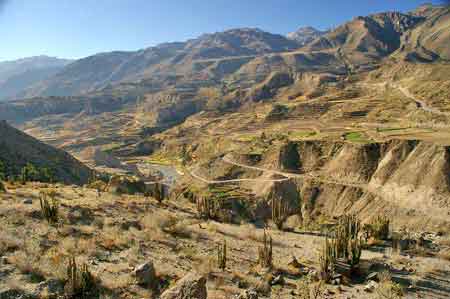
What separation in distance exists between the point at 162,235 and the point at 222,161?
201 feet

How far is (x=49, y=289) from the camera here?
33.9 feet

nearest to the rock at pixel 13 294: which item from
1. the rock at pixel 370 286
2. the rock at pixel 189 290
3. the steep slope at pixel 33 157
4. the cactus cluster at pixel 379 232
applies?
the rock at pixel 189 290

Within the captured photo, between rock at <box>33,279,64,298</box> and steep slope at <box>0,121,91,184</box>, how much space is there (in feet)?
148

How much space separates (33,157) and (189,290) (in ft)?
200

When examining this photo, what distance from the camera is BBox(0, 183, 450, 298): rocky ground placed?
11500 millimetres

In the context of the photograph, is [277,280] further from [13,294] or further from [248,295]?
[13,294]

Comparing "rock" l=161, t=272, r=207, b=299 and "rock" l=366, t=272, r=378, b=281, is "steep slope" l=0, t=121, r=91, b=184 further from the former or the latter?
"rock" l=366, t=272, r=378, b=281

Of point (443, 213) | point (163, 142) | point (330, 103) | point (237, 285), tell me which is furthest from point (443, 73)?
point (237, 285)

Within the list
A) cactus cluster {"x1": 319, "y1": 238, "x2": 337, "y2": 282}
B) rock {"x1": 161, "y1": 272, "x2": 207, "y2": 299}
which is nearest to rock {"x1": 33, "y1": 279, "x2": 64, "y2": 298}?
rock {"x1": 161, "y1": 272, "x2": 207, "y2": 299}

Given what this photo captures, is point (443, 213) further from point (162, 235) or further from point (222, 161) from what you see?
point (222, 161)

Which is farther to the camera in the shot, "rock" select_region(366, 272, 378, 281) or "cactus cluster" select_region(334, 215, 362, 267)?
"cactus cluster" select_region(334, 215, 362, 267)

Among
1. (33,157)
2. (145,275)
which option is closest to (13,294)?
(145,275)

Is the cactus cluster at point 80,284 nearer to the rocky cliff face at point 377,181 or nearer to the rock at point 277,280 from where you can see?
the rock at point 277,280

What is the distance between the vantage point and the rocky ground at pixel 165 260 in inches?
453
